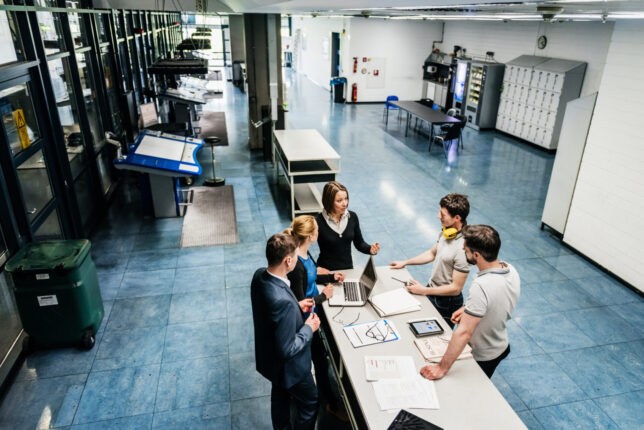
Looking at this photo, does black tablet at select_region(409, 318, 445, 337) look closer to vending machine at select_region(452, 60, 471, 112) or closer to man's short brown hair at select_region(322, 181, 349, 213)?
man's short brown hair at select_region(322, 181, 349, 213)

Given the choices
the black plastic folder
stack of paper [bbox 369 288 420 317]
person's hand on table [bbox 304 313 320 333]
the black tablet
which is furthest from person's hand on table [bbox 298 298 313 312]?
the black plastic folder

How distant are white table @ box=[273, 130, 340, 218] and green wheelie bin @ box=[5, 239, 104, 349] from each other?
3.08 meters

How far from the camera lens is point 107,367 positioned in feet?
12.2

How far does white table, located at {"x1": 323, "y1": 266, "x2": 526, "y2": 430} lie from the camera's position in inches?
87.6

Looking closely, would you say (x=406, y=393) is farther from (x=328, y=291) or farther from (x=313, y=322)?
(x=328, y=291)

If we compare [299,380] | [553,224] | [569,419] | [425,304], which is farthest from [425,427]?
[553,224]

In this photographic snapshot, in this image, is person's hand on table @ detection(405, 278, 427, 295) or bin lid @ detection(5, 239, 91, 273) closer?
person's hand on table @ detection(405, 278, 427, 295)

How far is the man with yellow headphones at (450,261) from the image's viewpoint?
10.1 ft

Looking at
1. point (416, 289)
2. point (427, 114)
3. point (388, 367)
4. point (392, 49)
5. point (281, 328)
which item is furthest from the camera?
point (392, 49)

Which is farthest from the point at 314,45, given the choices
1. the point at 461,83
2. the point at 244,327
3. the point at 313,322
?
the point at 313,322

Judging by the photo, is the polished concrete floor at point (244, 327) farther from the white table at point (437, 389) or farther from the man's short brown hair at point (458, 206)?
the man's short brown hair at point (458, 206)

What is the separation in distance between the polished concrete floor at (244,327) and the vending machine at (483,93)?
4.75m

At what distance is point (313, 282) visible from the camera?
310cm

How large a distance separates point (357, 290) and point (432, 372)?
929 mm
